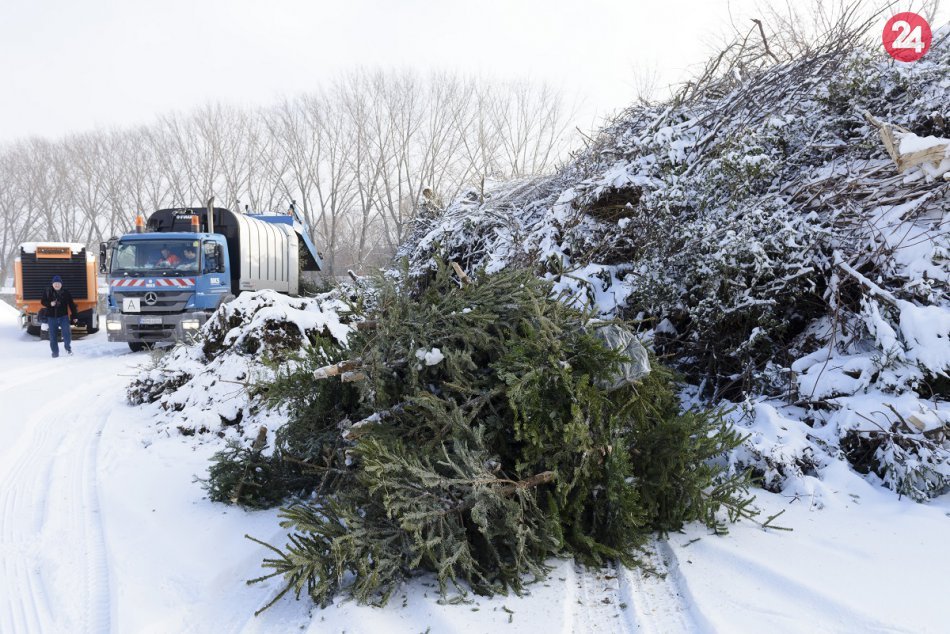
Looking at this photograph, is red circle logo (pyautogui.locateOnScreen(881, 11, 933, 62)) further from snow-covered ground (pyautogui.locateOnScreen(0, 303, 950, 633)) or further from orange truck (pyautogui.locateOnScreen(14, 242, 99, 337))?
orange truck (pyautogui.locateOnScreen(14, 242, 99, 337))

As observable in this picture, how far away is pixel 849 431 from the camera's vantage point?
4.32 m

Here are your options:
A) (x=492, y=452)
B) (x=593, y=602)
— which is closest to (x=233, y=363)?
(x=492, y=452)

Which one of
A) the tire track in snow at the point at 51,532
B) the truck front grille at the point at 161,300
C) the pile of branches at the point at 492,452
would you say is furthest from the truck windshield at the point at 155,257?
the pile of branches at the point at 492,452

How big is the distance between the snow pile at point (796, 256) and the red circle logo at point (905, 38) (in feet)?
0.65

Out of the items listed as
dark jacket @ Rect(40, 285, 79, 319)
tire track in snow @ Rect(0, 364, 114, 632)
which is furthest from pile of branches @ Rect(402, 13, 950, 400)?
dark jacket @ Rect(40, 285, 79, 319)

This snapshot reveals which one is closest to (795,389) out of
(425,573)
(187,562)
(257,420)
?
(425,573)

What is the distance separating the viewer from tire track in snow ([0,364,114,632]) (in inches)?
124

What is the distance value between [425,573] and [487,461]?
0.73 m

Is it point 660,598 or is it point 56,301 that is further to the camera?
point 56,301

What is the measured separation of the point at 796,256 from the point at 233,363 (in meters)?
6.18

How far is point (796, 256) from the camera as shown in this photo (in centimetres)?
512

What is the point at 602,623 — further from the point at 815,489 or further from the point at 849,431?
the point at 849,431

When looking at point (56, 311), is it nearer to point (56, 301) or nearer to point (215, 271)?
point (56, 301)

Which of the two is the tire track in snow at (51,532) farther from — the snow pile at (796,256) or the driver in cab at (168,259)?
the driver in cab at (168,259)
